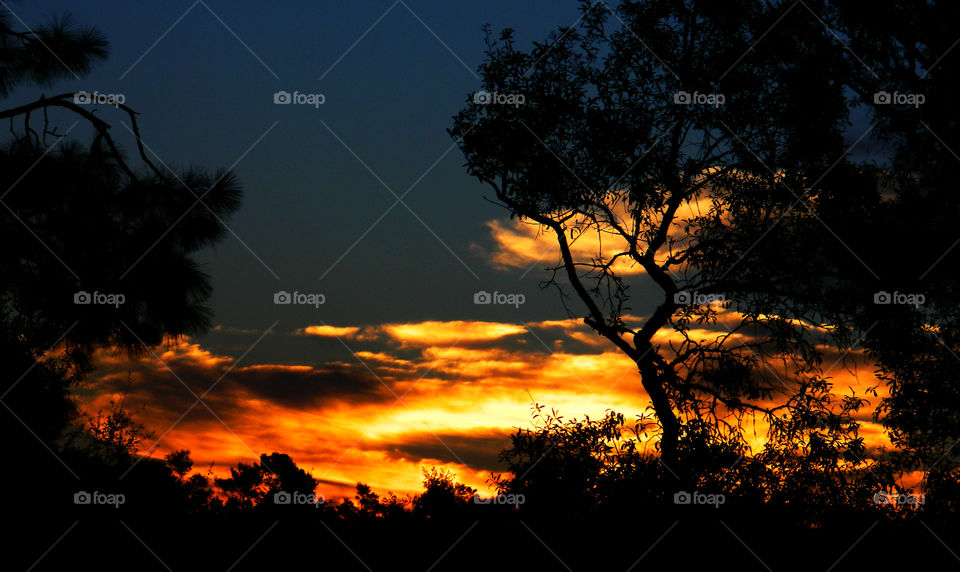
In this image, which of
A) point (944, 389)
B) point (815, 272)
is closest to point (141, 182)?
point (815, 272)

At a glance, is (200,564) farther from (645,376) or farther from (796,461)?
(796,461)

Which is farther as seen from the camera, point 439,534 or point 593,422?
point 593,422

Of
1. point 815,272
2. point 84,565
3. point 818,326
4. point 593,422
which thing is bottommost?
point 84,565

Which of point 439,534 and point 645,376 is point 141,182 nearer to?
point 439,534

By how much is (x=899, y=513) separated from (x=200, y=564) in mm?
8684

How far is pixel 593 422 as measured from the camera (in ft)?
37.0

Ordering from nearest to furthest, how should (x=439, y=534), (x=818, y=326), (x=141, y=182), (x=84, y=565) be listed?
(x=84, y=565), (x=439, y=534), (x=818, y=326), (x=141, y=182)

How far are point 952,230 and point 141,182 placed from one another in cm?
1125

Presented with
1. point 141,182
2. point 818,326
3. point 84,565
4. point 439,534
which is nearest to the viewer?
point 84,565

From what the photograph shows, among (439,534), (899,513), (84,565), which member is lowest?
(84,565)

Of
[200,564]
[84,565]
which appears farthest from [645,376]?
[84,565]

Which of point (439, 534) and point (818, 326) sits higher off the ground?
point (818, 326)

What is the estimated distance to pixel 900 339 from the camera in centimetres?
1151

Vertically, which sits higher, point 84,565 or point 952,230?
point 952,230
